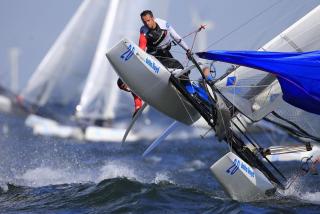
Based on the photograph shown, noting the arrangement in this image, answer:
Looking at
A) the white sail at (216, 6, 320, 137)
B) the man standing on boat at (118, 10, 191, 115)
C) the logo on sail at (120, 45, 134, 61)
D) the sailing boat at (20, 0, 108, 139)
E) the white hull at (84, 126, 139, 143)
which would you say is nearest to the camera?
the logo on sail at (120, 45, 134, 61)

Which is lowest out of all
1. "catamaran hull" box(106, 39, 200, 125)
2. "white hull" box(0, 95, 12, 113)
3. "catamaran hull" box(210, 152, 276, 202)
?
"white hull" box(0, 95, 12, 113)

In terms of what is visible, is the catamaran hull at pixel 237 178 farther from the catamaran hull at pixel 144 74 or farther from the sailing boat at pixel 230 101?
the catamaran hull at pixel 144 74

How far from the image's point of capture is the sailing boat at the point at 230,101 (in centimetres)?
752

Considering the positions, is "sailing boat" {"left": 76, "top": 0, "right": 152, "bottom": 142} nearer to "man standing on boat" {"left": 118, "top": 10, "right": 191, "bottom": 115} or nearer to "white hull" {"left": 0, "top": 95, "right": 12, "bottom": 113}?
"white hull" {"left": 0, "top": 95, "right": 12, "bottom": 113}

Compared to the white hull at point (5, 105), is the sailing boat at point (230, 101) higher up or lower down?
higher up

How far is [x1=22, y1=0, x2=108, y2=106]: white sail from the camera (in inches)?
815

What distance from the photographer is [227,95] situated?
8125 mm

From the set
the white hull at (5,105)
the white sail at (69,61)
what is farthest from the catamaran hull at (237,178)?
the white hull at (5,105)

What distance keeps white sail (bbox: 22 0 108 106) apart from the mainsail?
1256 cm

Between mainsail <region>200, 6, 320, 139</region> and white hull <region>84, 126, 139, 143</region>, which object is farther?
white hull <region>84, 126, 139, 143</region>

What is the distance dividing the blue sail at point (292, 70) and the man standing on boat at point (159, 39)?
19.4 inches

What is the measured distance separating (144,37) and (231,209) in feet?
6.40

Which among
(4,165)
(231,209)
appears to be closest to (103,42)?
(4,165)

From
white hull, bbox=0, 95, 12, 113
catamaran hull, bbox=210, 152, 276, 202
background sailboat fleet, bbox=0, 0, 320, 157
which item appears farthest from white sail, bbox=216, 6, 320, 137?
white hull, bbox=0, 95, 12, 113
